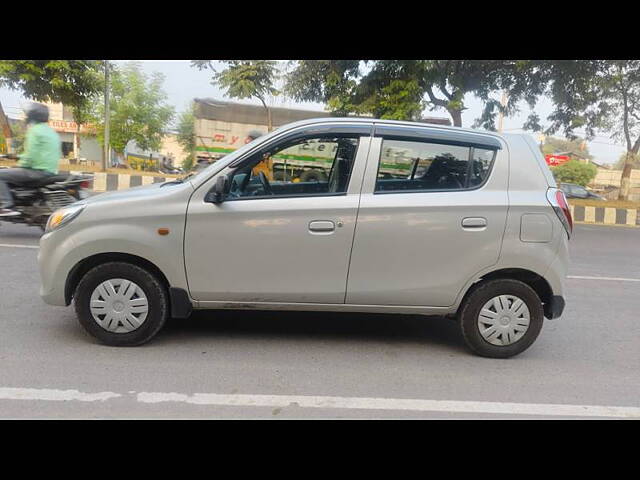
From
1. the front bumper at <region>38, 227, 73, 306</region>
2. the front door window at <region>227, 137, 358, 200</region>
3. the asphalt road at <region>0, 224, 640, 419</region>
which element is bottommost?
the asphalt road at <region>0, 224, 640, 419</region>

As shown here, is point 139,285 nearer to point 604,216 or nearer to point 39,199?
point 39,199

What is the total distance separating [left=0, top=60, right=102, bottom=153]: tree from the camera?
16562 mm

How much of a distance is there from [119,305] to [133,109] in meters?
34.2

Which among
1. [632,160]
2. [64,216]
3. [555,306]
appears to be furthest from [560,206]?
[632,160]

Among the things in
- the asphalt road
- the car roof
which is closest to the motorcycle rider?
the asphalt road

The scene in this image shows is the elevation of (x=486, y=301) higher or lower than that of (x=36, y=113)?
lower

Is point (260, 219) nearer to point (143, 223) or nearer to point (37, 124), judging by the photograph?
point (143, 223)

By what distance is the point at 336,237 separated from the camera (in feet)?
12.0

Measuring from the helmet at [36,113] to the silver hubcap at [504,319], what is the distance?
641cm

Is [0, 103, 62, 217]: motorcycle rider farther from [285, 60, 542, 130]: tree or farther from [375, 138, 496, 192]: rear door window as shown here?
[285, 60, 542, 130]: tree

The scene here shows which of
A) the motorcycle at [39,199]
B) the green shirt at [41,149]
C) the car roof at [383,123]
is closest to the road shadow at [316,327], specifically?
the car roof at [383,123]

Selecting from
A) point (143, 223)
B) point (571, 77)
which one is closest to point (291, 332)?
point (143, 223)

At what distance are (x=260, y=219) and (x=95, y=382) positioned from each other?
158 centimetres

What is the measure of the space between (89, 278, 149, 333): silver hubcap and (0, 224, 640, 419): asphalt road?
0.21m
